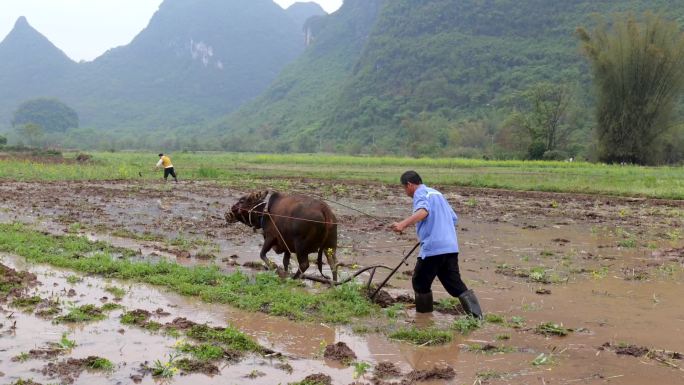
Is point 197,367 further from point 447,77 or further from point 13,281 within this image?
point 447,77

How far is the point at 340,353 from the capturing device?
571 centimetres

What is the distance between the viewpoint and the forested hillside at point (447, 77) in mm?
76625

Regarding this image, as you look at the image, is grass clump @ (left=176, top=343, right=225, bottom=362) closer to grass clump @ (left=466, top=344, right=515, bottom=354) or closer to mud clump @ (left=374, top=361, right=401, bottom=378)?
mud clump @ (left=374, top=361, right=401, bottom=378)

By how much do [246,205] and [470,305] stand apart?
14.1 feet

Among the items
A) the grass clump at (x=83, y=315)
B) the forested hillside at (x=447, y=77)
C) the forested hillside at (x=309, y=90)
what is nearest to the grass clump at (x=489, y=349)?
the grass clump at (x=83, y=315)

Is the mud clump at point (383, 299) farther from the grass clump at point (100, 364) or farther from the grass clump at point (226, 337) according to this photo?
the grass clump at point (100, 364)

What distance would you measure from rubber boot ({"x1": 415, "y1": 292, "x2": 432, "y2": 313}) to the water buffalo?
5.52ft

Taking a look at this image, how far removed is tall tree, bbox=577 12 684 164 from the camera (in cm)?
4316

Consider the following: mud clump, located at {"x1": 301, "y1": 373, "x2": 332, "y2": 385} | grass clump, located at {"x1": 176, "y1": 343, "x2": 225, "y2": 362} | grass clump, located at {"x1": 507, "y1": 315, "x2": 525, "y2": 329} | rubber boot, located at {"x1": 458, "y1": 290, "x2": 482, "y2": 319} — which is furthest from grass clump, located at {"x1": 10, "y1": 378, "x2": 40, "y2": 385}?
grass clump, located at {"x1": 507, "y1": 315, "x2": 525, "y2": 329}

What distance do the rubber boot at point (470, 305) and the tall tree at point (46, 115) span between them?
5714 inches

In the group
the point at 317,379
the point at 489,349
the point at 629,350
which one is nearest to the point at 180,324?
the point at 317,379

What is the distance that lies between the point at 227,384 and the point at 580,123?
63754mm

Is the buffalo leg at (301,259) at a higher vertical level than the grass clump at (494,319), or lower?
higher

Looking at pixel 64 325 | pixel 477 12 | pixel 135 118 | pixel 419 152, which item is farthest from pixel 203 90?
pixel 64 325
